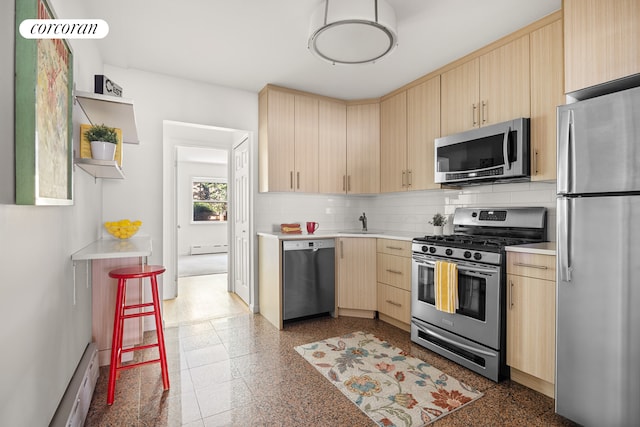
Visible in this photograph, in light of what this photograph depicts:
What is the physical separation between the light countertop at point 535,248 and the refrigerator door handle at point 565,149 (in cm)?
42

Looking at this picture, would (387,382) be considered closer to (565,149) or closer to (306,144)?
(565,149)

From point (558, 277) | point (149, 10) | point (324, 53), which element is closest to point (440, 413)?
point (558, 277)

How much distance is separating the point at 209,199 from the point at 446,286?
7.61 meters

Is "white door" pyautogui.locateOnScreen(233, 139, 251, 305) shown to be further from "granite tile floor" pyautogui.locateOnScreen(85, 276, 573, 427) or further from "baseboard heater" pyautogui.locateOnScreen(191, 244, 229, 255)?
"baseboard heater" pyautogui.locateOnScreen(191, 244, 229, 255)

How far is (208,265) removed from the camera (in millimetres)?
7055

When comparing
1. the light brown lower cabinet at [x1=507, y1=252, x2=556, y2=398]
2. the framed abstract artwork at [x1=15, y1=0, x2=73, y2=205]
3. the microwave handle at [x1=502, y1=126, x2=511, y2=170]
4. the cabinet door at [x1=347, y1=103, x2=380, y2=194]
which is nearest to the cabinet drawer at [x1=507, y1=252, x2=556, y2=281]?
the light brown lower cabinet at [x1=507, y1=252, x2=556, y2=398]

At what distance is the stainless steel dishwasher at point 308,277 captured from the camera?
3.33 meters

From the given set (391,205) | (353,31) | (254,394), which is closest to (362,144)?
(391,205)

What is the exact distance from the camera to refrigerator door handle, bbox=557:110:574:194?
1.80m

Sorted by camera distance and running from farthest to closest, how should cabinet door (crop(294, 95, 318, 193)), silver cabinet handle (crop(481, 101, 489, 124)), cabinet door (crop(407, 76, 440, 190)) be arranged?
cabinet door (crop(294, 95, 318, 193)) → cabinet door (crop(407, 76, 440, 190)) → silver cabinet handle (crop(481, 101, 489, 124))

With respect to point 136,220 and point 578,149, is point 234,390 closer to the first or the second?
point 136,220

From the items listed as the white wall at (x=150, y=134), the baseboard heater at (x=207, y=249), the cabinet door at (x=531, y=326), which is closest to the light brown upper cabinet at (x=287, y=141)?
the white wall at (x=150, y=134)

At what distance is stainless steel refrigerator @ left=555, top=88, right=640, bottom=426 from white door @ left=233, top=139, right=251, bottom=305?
3.07m

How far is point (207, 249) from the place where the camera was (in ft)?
29.1
